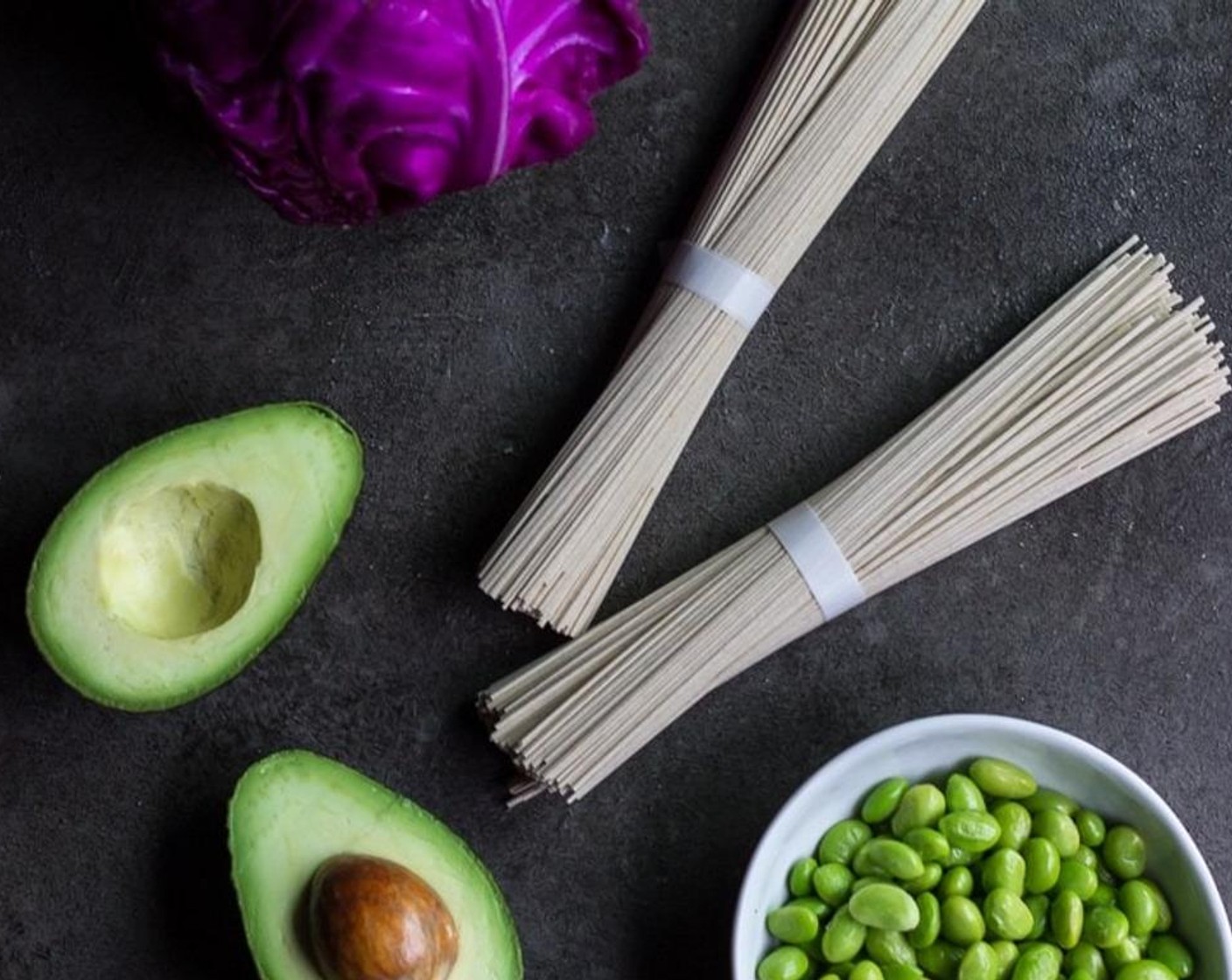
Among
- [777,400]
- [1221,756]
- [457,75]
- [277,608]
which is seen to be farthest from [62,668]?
[1221,756]

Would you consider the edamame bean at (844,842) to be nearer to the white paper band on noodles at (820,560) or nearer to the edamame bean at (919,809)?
the edamame bean at (919,809)

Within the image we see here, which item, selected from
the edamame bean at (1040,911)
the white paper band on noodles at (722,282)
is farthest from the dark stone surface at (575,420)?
the edamame bean at (1040,911)

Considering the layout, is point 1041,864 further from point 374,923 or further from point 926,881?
point 374,923

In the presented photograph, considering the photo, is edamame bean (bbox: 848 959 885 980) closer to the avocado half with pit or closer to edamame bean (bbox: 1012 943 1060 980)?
edamame bean (bbox: 1012 943 1060 980)

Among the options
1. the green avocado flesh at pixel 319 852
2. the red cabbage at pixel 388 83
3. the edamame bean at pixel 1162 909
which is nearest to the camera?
the red cabbage at pixel 388 83

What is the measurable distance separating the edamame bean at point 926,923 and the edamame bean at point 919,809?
2.4 inches

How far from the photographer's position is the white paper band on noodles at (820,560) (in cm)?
162

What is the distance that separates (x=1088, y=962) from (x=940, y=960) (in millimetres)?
129

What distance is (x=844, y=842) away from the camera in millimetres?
1629

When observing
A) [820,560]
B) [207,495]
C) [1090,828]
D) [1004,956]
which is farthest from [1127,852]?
[207,495]

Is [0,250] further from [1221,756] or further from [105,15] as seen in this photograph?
[1221,756]

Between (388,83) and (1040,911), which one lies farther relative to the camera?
(1040,911)

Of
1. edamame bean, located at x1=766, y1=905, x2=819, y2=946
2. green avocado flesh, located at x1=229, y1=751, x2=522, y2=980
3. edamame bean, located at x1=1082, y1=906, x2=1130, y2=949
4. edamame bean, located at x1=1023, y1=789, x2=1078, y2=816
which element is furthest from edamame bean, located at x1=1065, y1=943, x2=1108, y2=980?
green avocado flesh, located at x1=229, y1=751, x2=522, y2=980

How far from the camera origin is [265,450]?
150 cm
